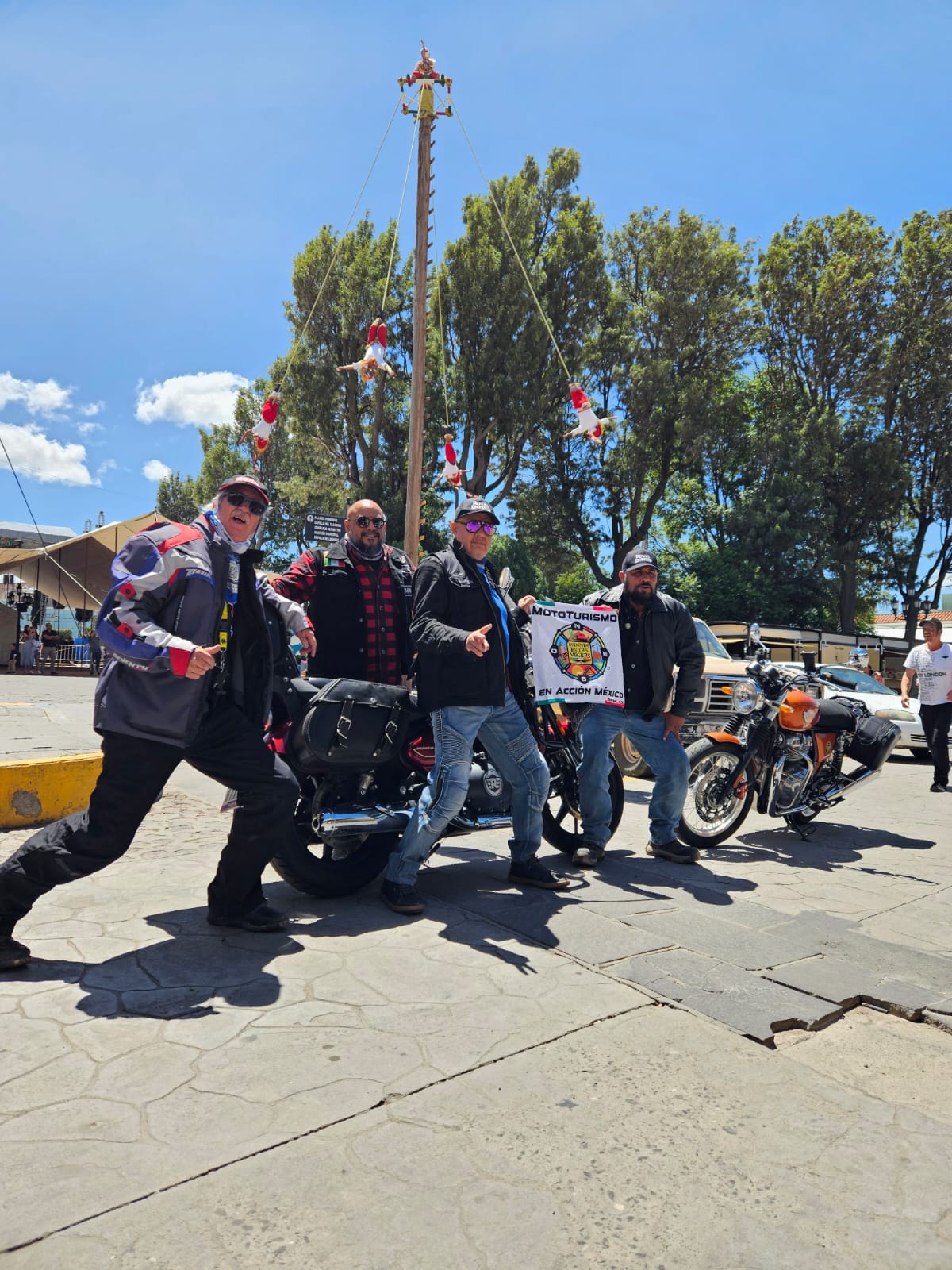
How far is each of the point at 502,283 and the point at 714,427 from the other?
302 inches

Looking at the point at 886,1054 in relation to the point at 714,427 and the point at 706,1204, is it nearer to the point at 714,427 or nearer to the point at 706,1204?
the point at 706,1204

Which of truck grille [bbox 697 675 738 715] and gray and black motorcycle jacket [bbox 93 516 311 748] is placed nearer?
gray and black motorcycle jacket [bbox 93 516 311 748]

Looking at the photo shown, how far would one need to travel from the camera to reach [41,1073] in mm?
2494

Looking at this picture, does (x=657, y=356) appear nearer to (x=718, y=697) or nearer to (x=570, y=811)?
(x=718, y=697)

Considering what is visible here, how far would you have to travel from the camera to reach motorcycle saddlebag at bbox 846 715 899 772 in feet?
21.8

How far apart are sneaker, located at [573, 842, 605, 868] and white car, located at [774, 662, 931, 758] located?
6.74m

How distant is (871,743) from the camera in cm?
665

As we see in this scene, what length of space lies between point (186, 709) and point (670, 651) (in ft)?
10.7

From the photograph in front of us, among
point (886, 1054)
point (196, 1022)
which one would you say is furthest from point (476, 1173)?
point (886, 1054)

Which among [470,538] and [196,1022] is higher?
[470,538]

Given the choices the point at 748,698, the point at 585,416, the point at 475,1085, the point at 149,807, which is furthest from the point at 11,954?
the point at 585,416

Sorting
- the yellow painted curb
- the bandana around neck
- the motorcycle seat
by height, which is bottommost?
the yellow painted curb

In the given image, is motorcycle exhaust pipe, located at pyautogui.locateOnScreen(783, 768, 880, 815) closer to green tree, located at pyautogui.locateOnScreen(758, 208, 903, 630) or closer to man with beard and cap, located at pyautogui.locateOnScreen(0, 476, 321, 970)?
man with beard and cap, located at pyautogui.locateOnScreen(0, 476, 321, 970)

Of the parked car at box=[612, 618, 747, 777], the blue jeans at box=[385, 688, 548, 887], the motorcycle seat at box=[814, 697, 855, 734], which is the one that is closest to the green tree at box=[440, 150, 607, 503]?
the parked car at box=[612, 618, 747, 777]
